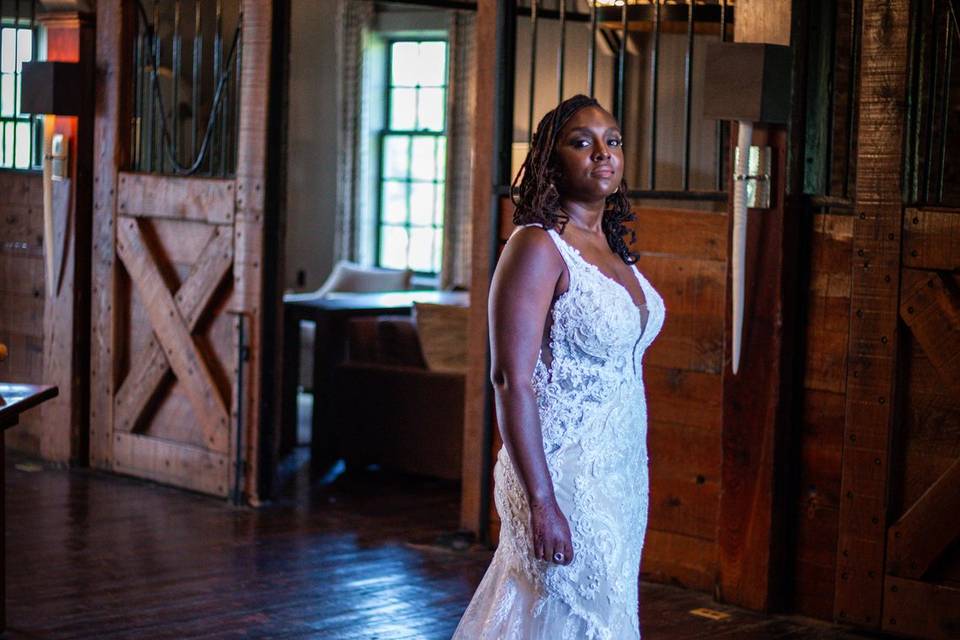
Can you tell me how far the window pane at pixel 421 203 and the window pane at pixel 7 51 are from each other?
3794mm

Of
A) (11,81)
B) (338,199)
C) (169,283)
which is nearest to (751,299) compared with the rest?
(169,283)

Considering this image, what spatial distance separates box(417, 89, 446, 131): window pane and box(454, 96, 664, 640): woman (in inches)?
354

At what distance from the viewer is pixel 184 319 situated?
6.81 meters

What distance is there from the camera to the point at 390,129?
40.1 ft

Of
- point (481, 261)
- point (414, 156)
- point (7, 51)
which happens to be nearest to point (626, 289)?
point (481, 261)

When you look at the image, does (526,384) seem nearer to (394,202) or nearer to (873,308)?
(873,308)

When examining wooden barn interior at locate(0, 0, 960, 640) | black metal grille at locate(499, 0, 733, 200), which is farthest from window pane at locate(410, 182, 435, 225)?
wooden barn interior at locate(0, 0, 960, 640)

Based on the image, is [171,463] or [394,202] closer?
[171,463]

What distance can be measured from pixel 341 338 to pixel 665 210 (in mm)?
2990

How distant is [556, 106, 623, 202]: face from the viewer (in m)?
3.06

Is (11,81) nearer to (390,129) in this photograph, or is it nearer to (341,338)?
(341,338)

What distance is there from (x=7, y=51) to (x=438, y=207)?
13.2ft

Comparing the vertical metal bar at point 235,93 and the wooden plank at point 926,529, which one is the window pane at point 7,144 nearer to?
the vertical metal bar at point 235,93

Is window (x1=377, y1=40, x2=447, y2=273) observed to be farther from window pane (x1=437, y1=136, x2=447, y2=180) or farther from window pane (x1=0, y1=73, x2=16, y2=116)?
window pane (x1=0, y1=73, x2=16, y2=116)
